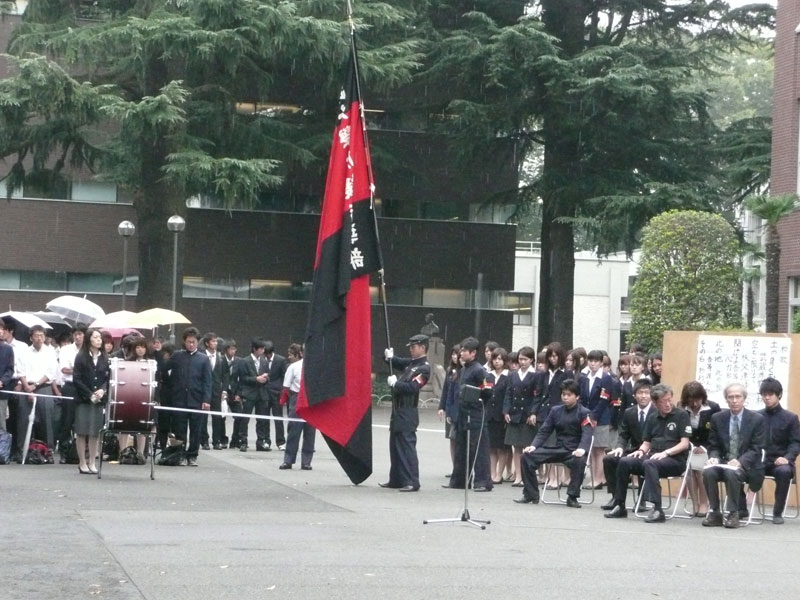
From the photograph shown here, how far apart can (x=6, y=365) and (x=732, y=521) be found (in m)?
10.1

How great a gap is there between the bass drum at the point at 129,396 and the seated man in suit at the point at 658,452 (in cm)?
607

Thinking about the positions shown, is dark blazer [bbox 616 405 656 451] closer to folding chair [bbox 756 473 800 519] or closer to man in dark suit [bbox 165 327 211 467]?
folding chair [bbox 756 473 800 519]

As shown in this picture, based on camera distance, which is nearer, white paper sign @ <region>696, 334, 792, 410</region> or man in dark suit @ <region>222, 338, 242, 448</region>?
white paper sign @ <region>696, 334, 792, 410</region>

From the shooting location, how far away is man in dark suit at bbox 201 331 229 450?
79.0 feet

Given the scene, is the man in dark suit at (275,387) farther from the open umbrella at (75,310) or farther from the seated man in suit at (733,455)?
the seated man in suit at (733,455)

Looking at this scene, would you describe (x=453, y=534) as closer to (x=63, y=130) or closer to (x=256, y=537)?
(x=256, y=537)

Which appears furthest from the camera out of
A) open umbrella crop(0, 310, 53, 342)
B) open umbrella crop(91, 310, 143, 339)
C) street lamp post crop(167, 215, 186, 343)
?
street lamp post crop(167, 215, 186, 343)

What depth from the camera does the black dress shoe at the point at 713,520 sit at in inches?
603

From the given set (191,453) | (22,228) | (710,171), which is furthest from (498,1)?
(191,453)

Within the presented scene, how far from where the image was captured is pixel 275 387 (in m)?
25.5

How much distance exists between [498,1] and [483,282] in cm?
986

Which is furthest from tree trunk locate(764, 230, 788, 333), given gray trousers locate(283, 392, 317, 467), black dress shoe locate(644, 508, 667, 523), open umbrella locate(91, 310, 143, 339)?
black dress shoe locate(644, 508, 667, 523)

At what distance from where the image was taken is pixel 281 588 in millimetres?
9734

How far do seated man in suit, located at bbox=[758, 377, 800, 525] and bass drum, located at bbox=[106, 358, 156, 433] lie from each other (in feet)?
24.8
